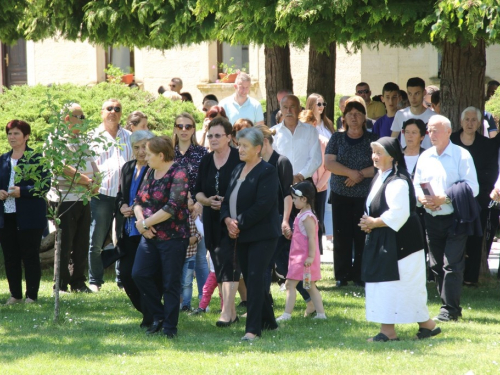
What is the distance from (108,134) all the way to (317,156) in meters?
2.63

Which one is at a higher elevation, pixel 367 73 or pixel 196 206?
pixel 367 73

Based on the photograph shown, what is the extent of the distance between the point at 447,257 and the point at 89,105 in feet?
26.0

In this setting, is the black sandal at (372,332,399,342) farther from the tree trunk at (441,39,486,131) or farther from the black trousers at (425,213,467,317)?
the tree trunk at (441,39,486,131)

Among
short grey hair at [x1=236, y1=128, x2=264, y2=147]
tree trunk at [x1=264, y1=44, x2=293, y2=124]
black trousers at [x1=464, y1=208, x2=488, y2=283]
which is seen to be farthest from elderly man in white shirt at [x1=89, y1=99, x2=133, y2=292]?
black trousers at [x1=464, y1=208, x2=488, y2=283]

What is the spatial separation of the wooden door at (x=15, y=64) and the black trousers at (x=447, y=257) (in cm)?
2125

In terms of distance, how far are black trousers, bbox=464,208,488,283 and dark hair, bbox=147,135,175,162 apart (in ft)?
13.5

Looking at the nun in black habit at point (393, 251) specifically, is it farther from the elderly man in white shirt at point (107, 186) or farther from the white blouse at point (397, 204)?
the elderly man in white shirt at point (107, 186)

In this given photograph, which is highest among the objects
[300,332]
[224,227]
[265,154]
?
[265,154]

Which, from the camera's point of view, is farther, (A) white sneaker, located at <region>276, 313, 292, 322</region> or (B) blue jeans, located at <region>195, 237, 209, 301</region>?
(B) blue jeans, located at <region>195, 237, 209, 301</region>

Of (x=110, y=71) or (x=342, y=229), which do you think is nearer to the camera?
(x=342, y=229)

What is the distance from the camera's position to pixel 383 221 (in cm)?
745

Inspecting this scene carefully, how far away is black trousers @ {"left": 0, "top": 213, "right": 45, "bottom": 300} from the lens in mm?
9773

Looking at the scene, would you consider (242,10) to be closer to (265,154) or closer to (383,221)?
(265,154)

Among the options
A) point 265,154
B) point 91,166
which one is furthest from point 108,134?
point 265,154
